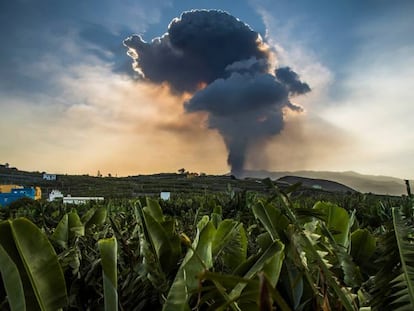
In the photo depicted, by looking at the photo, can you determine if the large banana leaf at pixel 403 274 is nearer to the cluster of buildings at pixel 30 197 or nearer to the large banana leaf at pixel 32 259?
the large banana leaf at pixel 32 259

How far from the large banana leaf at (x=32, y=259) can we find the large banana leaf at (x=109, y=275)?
2.9 inches

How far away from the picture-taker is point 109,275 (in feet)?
2.13

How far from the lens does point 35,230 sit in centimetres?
63

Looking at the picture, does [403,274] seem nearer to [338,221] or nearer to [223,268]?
[223,268]

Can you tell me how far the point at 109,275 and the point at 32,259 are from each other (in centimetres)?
12

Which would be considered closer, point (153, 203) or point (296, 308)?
point (296, 308)

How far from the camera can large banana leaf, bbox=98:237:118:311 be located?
0.64 m

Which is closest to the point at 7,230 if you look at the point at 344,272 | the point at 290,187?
the point at 290,187

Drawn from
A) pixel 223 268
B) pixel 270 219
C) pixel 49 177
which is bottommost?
pixel 223 268

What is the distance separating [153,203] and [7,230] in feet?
2.12

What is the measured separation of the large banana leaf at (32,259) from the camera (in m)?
0.62

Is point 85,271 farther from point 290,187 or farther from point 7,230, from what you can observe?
point 290,187

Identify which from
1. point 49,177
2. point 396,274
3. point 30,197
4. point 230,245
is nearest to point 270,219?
point 230,245

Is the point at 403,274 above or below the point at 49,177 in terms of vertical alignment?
below
